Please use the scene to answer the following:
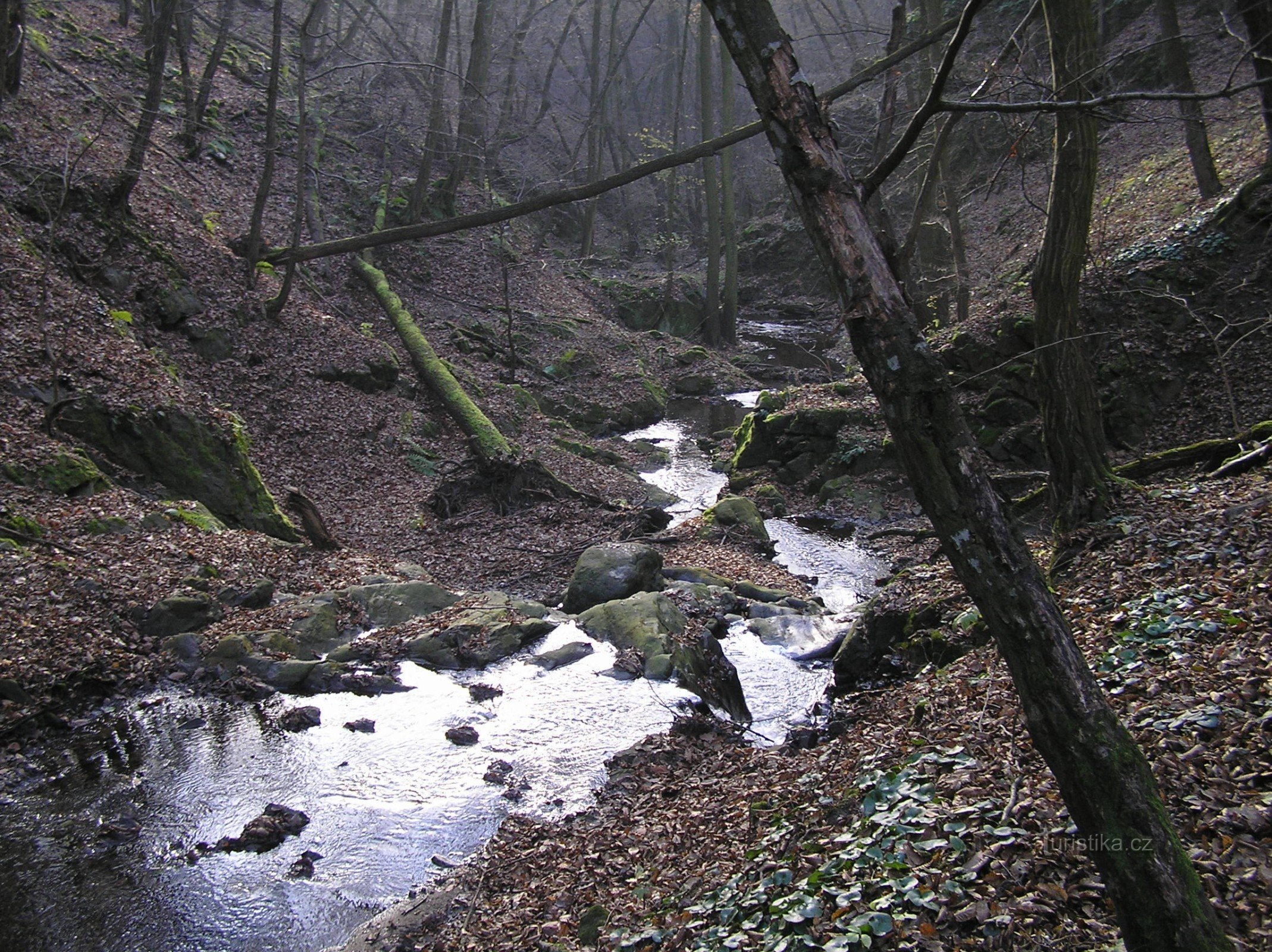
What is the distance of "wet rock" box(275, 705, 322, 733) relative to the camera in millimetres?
7332

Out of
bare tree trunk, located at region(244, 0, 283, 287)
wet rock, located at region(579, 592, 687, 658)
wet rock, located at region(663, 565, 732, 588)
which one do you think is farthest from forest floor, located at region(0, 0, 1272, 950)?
wet rock, located at region(579, 592, 687, 658)

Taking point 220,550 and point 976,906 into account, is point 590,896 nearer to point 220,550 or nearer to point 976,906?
point 976,906

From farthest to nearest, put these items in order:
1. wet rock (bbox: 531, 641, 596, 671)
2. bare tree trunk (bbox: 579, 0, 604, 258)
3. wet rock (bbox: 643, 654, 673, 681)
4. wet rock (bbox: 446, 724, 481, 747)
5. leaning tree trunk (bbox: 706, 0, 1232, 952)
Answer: bare tree trunk (bbox: 579, 0, 604, 258), wet rock (bbox: 531, 641, 596, 671), wet rock (bbox: 643, 654, 673, 681), wet rock (bbox: 446, 724, 481, 747), leaning tree trunk (bbox: 706, 0, 1232, 952)

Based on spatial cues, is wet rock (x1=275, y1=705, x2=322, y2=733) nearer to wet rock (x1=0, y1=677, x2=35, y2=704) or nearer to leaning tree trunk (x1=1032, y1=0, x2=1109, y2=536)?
wet rock (x1=0, y1=677, x2=35, y2=704)

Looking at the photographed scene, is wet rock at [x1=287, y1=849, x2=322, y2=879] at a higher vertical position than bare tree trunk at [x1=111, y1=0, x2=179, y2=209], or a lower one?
lower

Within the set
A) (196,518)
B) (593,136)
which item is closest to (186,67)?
(593,136)

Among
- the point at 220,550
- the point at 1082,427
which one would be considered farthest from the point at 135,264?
the point at 1082,427

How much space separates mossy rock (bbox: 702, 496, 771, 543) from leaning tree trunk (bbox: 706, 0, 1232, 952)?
10.4 metres

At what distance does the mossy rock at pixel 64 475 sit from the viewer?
870 centimetres

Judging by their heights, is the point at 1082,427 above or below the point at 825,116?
below

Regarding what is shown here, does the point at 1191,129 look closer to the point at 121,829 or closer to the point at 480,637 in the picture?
the point at 480,637

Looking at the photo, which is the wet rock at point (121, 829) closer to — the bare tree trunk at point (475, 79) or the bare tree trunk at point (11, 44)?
the bare tree trunk at point (11, 44)

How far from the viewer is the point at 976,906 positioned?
3346 mm

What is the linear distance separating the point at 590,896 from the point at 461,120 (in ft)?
64.1
